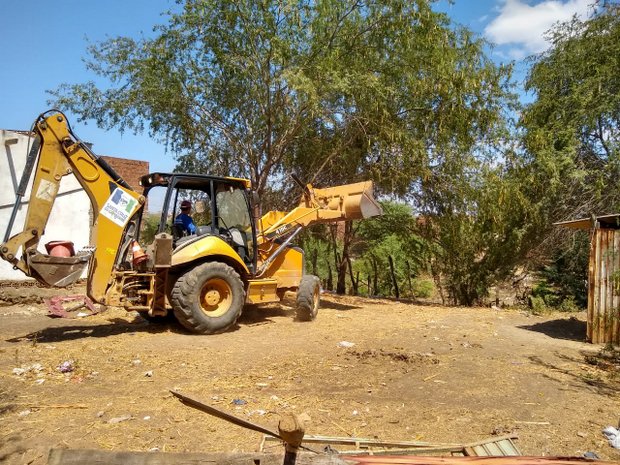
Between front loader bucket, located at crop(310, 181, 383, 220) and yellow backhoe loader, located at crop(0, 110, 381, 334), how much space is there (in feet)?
0.23

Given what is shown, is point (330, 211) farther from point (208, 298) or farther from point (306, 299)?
point (208, 298)

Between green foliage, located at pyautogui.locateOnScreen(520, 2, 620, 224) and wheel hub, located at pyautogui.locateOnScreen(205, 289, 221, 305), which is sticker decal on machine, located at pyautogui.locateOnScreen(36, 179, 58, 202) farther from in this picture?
green foliage, located at pyautogui.locateOnScreen(520, 2, 620, 224)

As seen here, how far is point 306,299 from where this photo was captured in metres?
8.70

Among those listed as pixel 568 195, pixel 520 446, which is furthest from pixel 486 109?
pixel 520 446

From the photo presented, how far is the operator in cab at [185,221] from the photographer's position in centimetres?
801

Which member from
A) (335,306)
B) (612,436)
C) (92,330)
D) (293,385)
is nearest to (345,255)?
(335,306)

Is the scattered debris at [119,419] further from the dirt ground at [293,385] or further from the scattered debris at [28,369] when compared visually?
the scattered debris at [28,369]

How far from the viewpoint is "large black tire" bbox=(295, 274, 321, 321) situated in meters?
8.71

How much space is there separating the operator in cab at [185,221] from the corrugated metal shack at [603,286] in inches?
254

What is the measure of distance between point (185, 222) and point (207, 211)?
0.40 m

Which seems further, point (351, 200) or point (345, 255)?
point (345, 255)

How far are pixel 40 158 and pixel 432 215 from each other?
9.55 metres

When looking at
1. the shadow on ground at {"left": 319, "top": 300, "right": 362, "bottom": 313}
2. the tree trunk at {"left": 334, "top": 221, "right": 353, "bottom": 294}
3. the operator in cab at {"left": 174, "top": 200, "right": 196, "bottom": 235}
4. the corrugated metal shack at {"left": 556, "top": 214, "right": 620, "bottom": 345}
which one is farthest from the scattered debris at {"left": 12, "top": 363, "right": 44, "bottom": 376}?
the tree trunk at {"left": 334, "top": 221, "right": 353, "bottom": 294}

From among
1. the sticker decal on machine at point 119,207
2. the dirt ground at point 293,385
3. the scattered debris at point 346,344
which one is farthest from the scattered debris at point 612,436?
the sticker decal on machine at point 119,207
